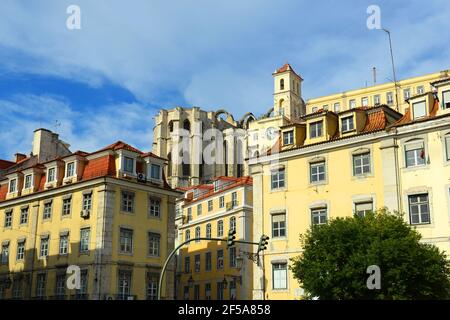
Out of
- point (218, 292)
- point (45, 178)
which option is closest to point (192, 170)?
point (218, 292)

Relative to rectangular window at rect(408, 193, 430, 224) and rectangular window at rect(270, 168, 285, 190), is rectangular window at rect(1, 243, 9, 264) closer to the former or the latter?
rectangular window at rect(270, 168, 285, 190)

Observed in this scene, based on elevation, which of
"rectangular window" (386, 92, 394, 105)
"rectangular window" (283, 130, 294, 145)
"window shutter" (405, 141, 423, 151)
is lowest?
"window shutter" (405, 141, 423, 151)

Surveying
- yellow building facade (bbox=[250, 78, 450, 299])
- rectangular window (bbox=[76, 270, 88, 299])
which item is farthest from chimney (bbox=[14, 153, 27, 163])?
yellow building facade (bbox=[250, 78, 450, 299])

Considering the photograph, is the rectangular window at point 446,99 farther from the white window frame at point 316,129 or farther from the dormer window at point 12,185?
the dormer window at point 12,185

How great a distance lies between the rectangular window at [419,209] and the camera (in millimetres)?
34750

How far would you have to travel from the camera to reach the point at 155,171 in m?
50.2

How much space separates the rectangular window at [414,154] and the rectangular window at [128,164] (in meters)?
21.9

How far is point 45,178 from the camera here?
170 feet

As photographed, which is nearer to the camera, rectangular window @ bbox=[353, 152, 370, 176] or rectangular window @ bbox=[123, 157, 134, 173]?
rectangular window @ bbox=[353, 152, 370, 176]

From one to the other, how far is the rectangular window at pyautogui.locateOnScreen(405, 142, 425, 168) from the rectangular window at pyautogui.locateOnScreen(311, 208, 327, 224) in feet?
20.0

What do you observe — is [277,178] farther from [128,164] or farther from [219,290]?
[219,290]

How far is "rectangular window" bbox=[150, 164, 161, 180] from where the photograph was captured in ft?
164

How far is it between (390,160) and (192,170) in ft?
235

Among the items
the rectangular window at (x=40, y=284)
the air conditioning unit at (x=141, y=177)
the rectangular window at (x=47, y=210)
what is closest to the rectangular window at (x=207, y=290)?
the air conditioning unit at (x=141, y=177)
